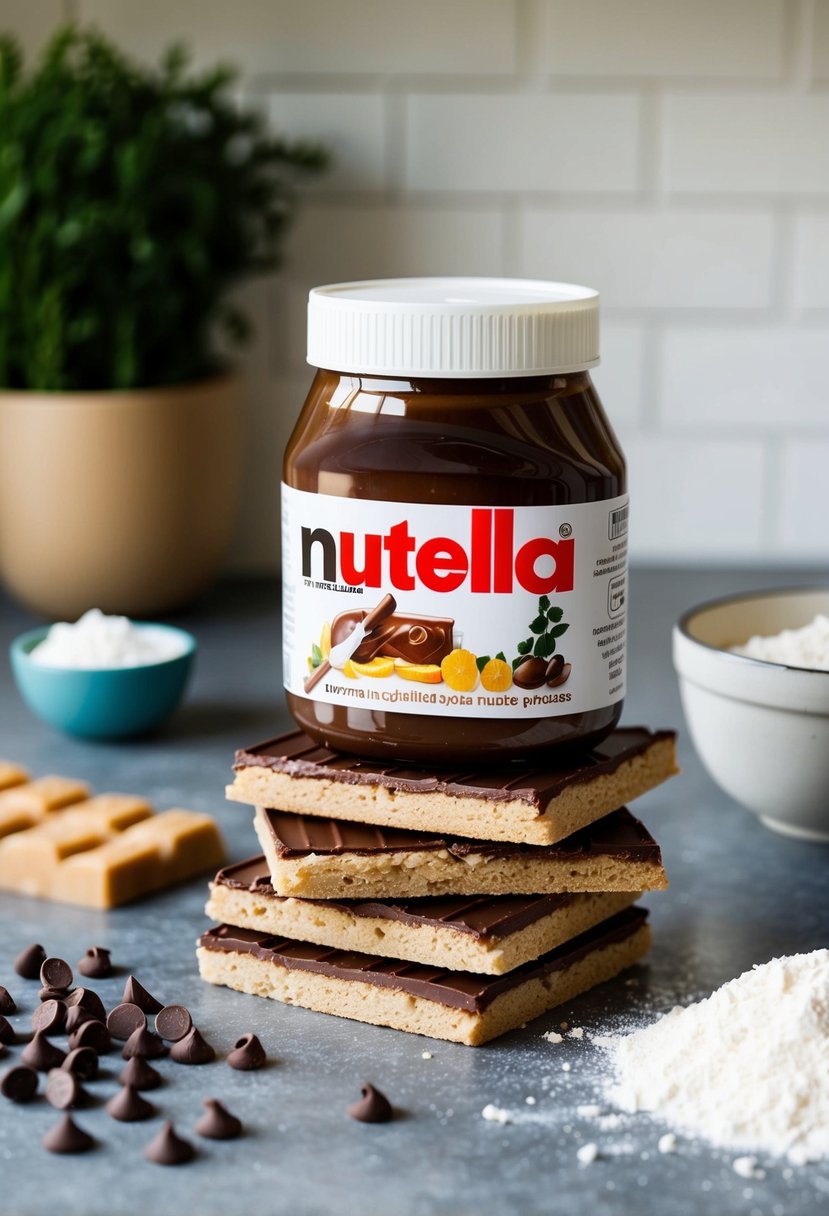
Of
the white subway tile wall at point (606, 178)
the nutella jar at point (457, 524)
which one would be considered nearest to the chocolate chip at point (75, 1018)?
the nutella jar at point (457, 524)

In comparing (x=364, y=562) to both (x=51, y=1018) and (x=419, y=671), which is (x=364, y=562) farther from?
(x=51, y=1018)

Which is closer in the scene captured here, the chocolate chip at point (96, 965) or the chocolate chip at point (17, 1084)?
the chocolate chip at point (17, 1084)

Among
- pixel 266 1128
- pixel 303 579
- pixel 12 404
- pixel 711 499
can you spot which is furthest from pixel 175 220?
pixel 266 1128

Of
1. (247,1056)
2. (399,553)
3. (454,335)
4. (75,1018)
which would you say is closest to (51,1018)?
(75,1018)

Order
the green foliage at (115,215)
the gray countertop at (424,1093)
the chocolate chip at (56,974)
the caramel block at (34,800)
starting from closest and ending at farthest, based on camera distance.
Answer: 1. the gray countertop at (424,1093)
2. the chocolate chip at (56,974)
3. the caramel block at (34,800)
4. the green foliage at (115,215)

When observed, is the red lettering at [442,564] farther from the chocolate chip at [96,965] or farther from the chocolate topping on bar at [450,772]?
the chocolate chip at [96,965]

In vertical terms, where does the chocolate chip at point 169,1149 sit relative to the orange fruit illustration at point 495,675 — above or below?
below

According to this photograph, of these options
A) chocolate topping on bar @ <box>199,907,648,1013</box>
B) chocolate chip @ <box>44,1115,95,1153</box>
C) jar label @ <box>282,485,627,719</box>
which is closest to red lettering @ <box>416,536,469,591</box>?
jar label @ <box>282,485,627,719</box>

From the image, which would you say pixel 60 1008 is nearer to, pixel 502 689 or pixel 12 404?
pixel 502 689
